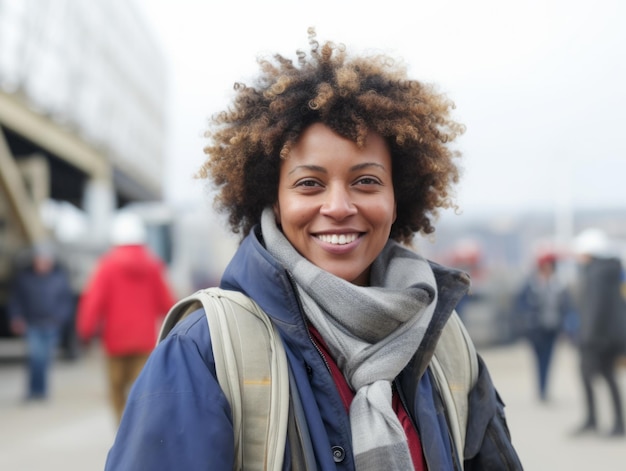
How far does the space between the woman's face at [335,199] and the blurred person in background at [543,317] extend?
834 cm

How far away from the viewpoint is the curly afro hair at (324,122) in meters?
2.12

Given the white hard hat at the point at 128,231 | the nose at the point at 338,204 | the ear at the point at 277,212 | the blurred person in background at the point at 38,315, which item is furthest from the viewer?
the blurred person in background at the point at 38,315

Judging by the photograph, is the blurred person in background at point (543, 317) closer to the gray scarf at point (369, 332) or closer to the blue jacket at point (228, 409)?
the blue jacket at point (228, 409)

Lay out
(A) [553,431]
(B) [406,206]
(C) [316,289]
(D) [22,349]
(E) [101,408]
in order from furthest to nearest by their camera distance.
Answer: (D) [22,349], (E) [101,408], (A) [553,431], (B) [406,206], (C) [316,289]

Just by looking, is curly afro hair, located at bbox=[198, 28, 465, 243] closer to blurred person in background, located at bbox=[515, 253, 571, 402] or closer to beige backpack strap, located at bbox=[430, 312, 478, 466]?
beige backpack strap, located at bbox=[430, 312, 478, 466]

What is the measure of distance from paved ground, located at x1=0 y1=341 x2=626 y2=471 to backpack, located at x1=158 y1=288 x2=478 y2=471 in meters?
4.98

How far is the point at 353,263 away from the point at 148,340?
205 inches

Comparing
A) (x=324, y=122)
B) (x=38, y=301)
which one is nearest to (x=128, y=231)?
(x=38, y=301)

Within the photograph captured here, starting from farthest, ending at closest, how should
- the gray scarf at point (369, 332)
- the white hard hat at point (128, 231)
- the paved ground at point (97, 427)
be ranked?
the white hard hat at point (128, 231) → the paved ground at point (97, 427) → the gray scarf at point (369, 332)

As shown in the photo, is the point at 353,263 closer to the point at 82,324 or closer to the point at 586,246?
the point at 82,324

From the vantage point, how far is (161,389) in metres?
1.74

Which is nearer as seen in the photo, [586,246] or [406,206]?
[406,206]

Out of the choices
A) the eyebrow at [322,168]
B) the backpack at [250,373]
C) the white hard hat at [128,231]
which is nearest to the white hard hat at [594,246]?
the white hard hat at [128,231]

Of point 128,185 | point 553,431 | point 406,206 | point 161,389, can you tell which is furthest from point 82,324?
point 128,185
